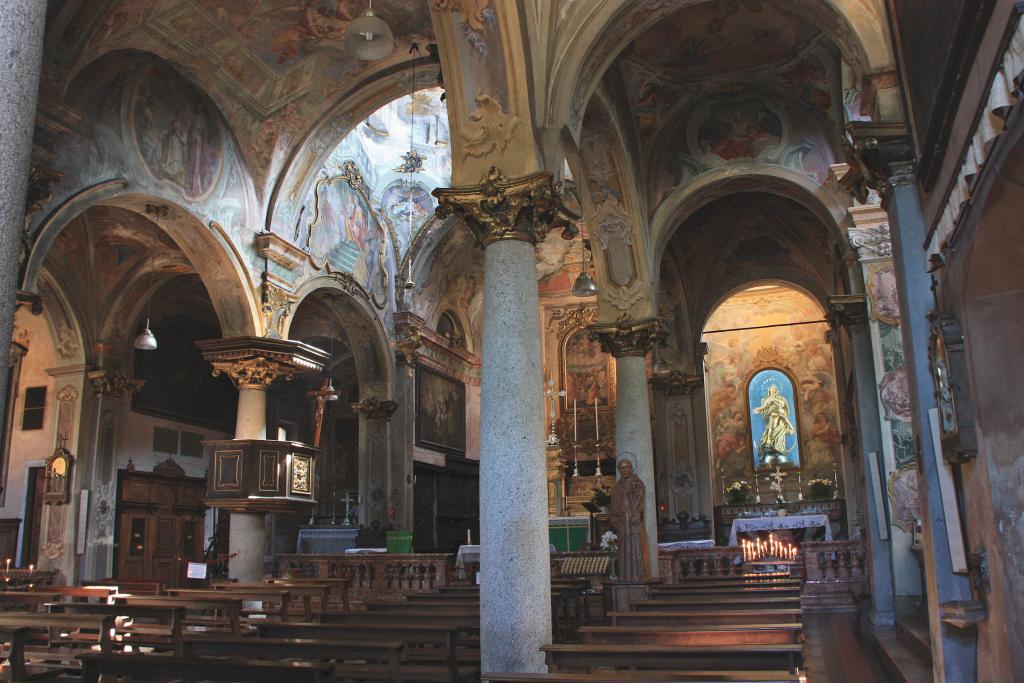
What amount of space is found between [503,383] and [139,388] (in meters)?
12.4

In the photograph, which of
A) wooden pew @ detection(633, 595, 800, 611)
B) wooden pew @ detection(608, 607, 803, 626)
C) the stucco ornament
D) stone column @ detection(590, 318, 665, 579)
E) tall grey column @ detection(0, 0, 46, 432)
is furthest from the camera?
stone column @ detection(590, 318, 665, 579)

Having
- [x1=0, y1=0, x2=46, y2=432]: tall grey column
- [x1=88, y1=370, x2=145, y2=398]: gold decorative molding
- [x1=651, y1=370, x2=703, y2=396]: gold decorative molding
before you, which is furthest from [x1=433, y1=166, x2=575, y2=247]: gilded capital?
[x1=651, y1=370, x2=703, y2=396]: gold decorative molding

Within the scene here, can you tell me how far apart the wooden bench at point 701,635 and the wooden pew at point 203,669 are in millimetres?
2337

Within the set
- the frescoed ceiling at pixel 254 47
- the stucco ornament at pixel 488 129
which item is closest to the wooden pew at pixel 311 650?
the stucco ornament at pixel 488 129

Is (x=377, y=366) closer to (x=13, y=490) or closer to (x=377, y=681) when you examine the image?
(x=13, y=490)

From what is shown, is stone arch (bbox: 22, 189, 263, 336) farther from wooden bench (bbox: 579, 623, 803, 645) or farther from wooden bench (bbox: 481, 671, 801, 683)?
wooden bench (bbox: 481, 671, 801, 683)

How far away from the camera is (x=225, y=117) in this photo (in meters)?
13.9

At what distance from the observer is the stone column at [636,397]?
39.8 feet

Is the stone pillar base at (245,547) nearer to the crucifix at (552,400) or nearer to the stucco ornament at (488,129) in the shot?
the stucco ornament at (488,129)

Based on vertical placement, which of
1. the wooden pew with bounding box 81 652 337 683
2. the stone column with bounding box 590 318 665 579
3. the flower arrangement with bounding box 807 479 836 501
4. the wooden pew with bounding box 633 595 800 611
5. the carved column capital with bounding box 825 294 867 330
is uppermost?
the carved column capital with bounding box 825 294 867 330

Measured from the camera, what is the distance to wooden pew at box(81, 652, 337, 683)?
4.48m

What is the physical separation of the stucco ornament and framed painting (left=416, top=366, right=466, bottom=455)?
1194 cm

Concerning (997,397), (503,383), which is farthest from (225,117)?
(997,397)

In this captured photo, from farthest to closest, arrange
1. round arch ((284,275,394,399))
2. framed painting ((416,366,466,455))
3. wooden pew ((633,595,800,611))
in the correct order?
1. framed painting ((416,366,466,455))
2. round arch ((284,275,394,399))
3. wooden pew ((633,595,800,611))
